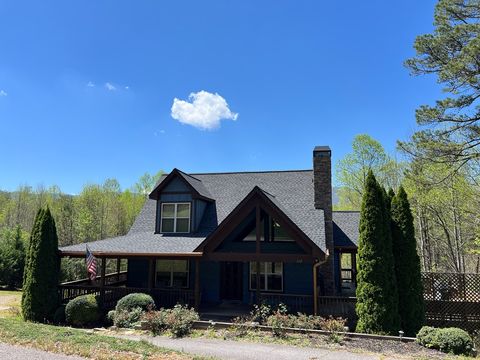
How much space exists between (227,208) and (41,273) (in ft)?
28.6

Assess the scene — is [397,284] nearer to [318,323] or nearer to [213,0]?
[318,323]

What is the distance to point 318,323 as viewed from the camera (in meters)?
11.7

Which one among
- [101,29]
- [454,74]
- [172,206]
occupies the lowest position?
→ [172,206]

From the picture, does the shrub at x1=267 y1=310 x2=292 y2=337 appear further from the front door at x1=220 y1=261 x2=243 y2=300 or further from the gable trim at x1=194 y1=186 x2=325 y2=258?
the front door at x1=220 y1=261 x2=243 y2=300

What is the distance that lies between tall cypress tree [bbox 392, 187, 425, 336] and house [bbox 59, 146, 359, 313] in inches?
106

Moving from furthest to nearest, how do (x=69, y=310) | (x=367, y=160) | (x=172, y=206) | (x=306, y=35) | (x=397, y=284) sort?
(x=367, y=160), (x=172, y=206), (x=306, y=35), (x=69, y=310), (x=397, y=284)

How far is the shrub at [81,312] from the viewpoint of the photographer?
13570mm

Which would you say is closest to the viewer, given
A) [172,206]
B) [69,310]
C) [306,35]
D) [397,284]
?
[397,284]

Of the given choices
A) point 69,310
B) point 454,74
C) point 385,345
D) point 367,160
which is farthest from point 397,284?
point 367,160

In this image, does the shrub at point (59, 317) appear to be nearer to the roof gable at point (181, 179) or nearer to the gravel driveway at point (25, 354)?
the gravel driveway at point (25, 354)

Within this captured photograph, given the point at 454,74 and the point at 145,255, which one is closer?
the point at 454,74

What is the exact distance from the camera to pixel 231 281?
1677cm

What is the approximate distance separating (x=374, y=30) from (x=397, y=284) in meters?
10.3

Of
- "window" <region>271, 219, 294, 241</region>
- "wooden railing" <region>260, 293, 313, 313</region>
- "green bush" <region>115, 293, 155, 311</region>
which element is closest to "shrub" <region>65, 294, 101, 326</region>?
"green bush" <region>115, 293, 155, 311</region>
